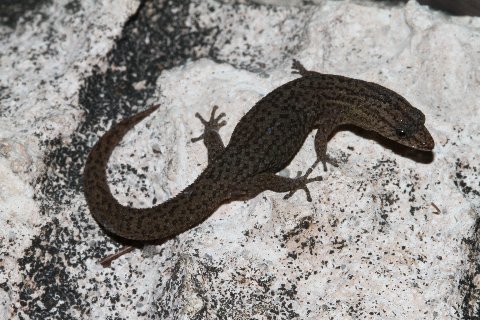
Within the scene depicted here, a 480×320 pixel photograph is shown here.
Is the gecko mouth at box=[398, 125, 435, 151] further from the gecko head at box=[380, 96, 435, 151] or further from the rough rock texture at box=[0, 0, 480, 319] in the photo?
the rough rock texture at box=[0, 0, 480, 319]

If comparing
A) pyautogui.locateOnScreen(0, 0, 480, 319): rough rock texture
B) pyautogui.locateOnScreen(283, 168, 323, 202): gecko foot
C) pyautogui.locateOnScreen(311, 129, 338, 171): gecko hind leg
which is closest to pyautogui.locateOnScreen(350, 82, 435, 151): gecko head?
pyautogui.locateOnScreen(0, 0, 480, 319): rough rock texture

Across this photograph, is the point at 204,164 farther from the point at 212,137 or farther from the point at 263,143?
the point at 263,143

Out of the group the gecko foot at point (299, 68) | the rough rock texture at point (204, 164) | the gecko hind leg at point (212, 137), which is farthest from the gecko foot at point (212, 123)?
the gecko foot at point (299, 68)

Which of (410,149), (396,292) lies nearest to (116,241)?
(396,292)

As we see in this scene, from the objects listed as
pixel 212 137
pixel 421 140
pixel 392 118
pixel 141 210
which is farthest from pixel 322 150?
pixel 141 210

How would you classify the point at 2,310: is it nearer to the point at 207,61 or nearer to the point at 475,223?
the point at 207,61

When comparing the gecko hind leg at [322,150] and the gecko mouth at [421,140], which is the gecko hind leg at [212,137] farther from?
the gecko mouth at [421,140]
